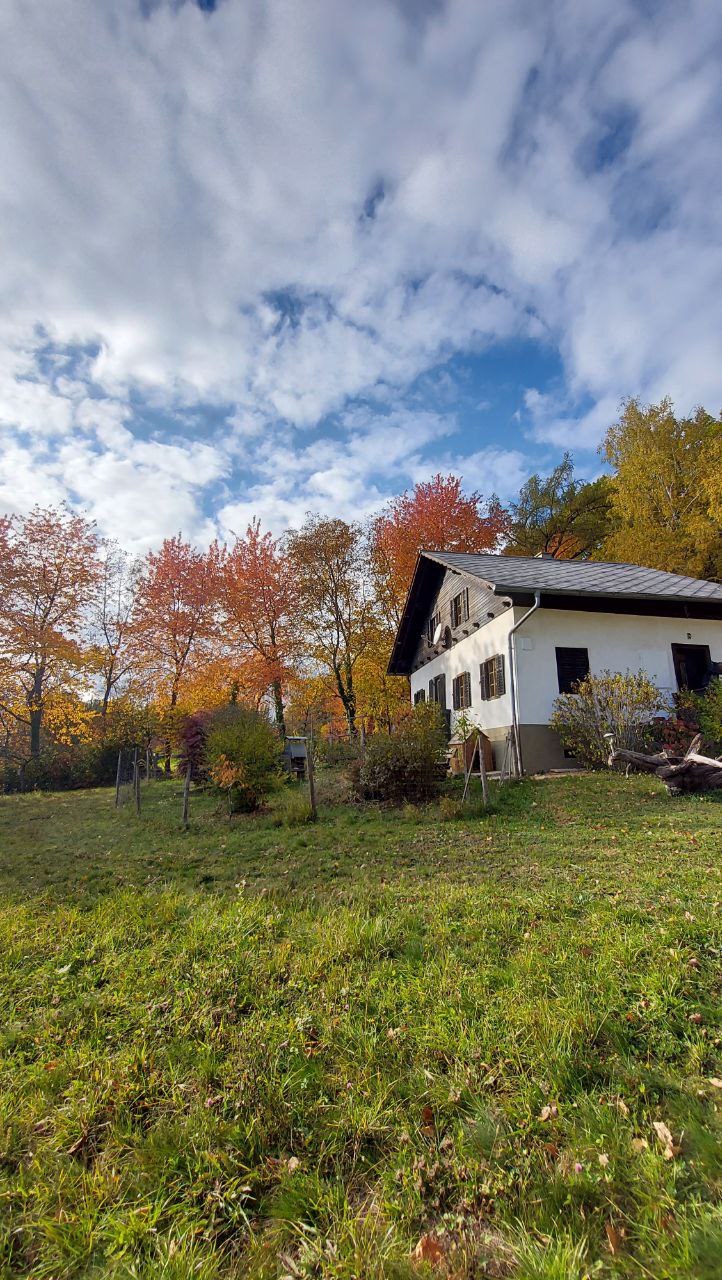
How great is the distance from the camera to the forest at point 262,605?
20.0m

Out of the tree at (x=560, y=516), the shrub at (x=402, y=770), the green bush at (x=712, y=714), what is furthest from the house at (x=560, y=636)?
the tree at (x=560, y=516)

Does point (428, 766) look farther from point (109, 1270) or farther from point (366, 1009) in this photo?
point (109, 1270)

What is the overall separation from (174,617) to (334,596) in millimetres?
7001

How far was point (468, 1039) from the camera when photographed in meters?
2.56

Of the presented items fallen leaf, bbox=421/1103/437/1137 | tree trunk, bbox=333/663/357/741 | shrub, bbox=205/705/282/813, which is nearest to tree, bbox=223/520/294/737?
tree trunk, bbox=333/663/357/741

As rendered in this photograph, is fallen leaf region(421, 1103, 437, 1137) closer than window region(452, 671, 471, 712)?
Yes

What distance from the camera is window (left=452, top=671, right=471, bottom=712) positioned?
1605 centimetres

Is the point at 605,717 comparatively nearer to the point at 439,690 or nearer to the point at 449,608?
the point at 449,608

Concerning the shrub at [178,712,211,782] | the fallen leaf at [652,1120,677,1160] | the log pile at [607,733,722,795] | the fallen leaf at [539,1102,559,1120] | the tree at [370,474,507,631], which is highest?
the tree at [370,474,507,631]

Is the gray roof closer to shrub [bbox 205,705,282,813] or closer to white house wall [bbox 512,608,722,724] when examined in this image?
white house wall [bbox 512,608,722,724]

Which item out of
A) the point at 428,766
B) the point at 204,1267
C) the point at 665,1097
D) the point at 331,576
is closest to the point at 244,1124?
the point at 204,1267

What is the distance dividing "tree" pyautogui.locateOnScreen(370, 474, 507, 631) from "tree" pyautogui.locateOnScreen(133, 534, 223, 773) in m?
7.61

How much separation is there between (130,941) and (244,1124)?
2.21 m

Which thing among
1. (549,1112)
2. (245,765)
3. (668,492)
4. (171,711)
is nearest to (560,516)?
(668,492)
